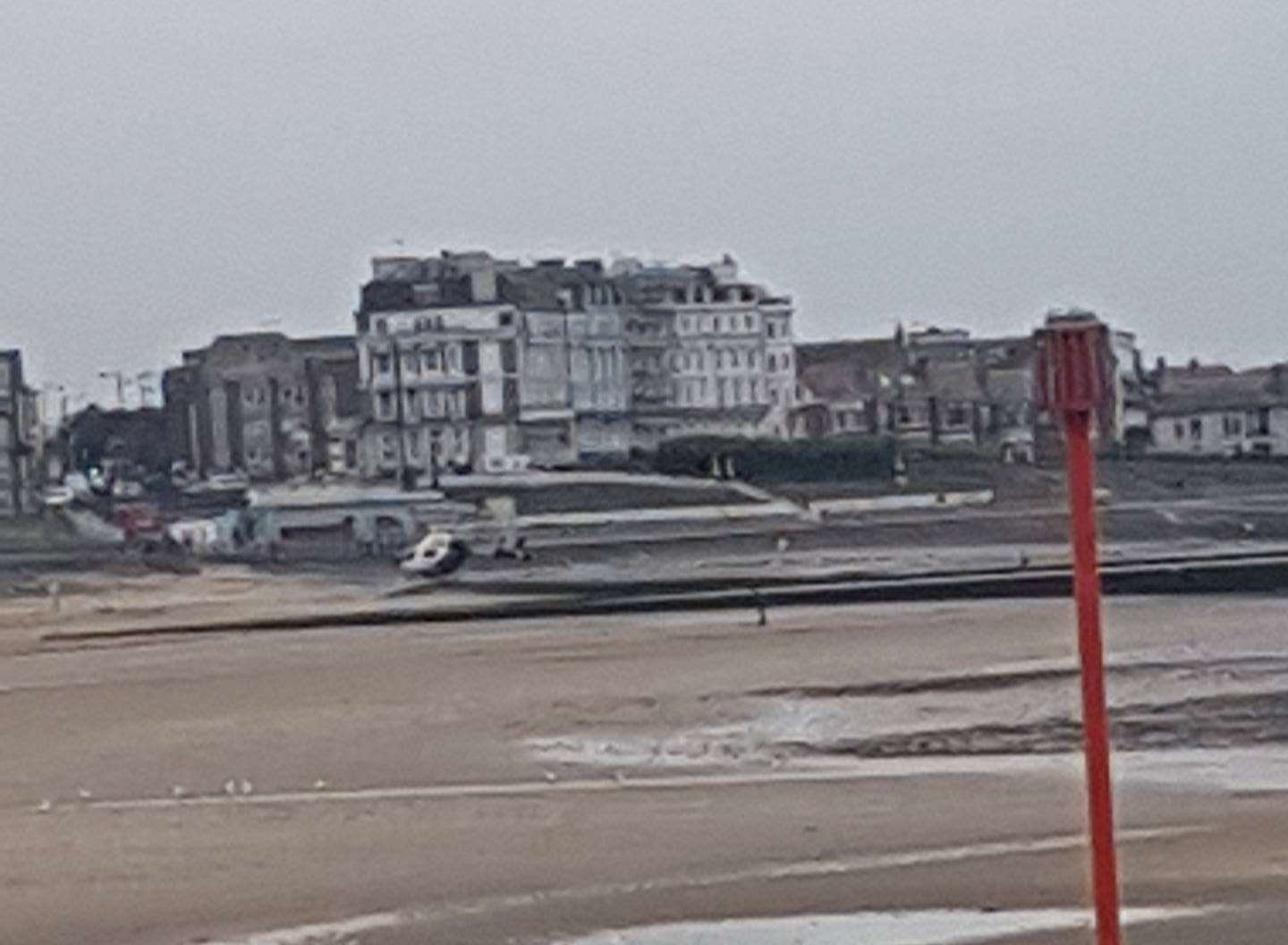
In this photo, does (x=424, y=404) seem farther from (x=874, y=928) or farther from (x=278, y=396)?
(x=874, y=928)

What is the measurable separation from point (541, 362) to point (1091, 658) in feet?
328

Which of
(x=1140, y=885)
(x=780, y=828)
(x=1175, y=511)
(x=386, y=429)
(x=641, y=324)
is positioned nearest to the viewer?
(x=1140, y=885)

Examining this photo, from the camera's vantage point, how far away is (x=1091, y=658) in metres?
4.91

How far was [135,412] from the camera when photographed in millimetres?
118375

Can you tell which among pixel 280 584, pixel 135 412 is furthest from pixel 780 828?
pixel 135 412

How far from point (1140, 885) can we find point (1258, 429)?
98.8 meters

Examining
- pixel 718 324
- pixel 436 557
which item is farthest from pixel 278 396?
pixel 436 557

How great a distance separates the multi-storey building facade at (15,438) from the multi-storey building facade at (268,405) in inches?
292

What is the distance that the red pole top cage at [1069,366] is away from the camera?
A: 473 centimetres

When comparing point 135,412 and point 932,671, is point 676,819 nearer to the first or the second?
point 932,671

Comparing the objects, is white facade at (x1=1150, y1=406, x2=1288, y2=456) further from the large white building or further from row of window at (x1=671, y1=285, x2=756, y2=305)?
row of window at (x1=671, y1=285, x2=756, y2=305)

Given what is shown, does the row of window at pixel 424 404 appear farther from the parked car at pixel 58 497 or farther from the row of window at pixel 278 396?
the parked car at pixel 58 497

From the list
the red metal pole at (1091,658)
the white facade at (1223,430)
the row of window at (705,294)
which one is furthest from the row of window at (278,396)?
the red metal pole at (1091,658)

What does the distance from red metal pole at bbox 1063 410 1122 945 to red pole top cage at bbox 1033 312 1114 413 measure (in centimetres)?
3
